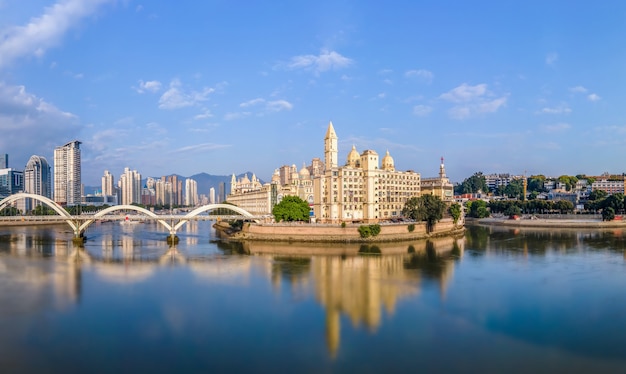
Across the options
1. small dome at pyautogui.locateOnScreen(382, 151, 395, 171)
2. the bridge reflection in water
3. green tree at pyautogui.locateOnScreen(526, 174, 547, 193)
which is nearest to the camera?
the bridge reflection in water

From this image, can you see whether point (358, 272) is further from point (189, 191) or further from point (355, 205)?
point (189, 191)

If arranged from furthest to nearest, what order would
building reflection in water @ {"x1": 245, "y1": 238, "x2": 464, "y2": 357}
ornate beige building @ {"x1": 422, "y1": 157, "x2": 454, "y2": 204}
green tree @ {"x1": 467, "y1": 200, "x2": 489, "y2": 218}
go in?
green tree @ {"x1": 467, "y1": 200, "x2": 489, "y2": 218} → ornate beige building @ {"x1": 422, "y1": 157, "x2": 454, "y2": 204} → building reflection in water @ {"x1": 245, "y1": 238, "x2": 464, "y2": 357}

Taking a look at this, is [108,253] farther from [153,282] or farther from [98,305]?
[98,305]

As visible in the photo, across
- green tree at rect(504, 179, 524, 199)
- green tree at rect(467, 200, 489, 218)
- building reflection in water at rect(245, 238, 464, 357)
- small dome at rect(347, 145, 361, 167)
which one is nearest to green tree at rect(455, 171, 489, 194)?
green tree at rect(504, 179, 524, 199)

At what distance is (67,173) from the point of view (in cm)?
9481

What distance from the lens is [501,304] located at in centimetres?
1520

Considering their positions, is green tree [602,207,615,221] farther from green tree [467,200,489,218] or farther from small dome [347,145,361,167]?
small dome [347,145,361,167]

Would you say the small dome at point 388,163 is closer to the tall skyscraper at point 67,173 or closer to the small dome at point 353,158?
the small dome at point 353,158

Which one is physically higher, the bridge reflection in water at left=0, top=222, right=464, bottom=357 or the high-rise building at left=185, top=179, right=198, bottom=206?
the high-rise building at left=185, top=179, right=198, bottom=206

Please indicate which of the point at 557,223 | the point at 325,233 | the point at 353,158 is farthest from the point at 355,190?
the point at 557,223

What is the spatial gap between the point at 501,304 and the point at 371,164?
23.3m

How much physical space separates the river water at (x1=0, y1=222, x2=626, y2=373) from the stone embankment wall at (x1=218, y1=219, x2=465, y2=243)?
5362 millimetres

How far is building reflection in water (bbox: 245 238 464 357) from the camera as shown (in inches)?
574

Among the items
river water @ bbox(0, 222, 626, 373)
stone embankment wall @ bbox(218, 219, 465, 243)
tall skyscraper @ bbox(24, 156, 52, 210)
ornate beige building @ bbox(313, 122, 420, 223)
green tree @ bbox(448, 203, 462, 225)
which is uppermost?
tall skyscraper @ bbox(24, 156, 52, 210)
